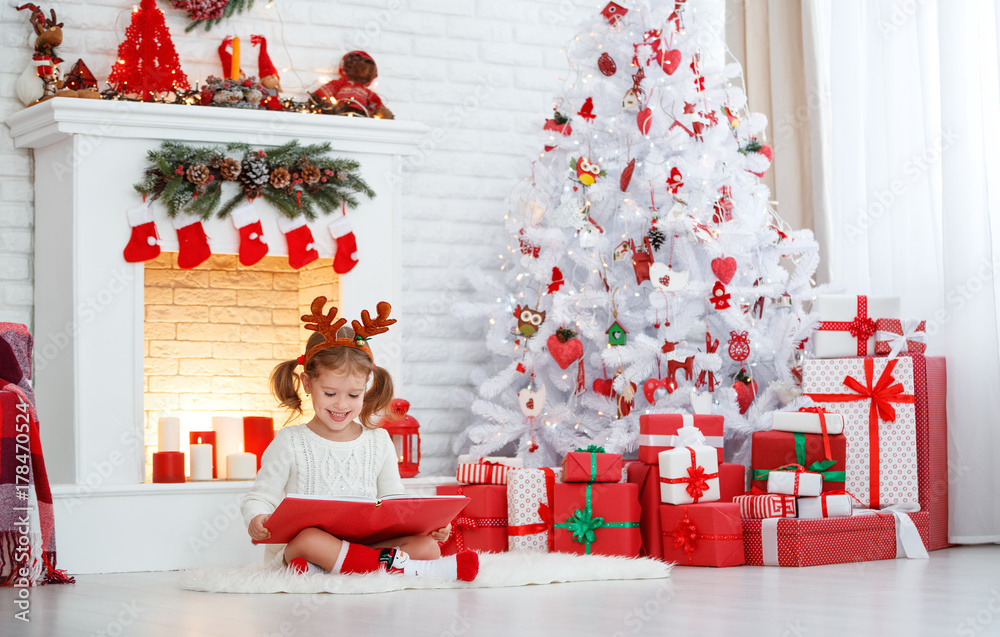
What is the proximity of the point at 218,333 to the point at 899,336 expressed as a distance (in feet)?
8.35

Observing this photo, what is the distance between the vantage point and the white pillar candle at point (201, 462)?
12.9ft

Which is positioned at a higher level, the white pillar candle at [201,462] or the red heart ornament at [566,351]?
the red heart ornament at [566,351]

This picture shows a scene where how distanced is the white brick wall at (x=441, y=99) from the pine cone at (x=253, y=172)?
537 mm

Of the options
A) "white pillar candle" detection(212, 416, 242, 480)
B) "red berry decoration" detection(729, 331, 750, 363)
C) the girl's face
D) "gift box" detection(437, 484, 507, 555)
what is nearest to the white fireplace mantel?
"white pillar candle" detection(212, 416, 242, 480)

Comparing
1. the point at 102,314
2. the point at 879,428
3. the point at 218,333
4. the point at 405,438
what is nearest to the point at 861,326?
the point at 879,428

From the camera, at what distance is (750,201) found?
411 centimetres

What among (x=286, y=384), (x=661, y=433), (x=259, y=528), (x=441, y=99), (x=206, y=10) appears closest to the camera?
(x=259, y=528)

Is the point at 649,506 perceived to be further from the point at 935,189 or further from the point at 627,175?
the point at 935,189

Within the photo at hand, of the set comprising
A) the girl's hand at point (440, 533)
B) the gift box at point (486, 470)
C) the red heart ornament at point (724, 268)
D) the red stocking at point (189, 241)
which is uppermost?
the red stocking at point (189, 241)

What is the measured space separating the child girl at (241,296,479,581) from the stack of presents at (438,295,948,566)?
26.1 inches

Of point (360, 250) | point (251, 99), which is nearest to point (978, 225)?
point (360, 250)

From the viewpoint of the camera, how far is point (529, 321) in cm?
422

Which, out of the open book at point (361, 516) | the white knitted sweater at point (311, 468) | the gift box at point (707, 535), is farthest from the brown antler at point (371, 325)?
the gift box at point (707, 535)

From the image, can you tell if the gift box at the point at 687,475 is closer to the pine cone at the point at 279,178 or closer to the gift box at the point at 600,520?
the gift box at the point at 600,520
